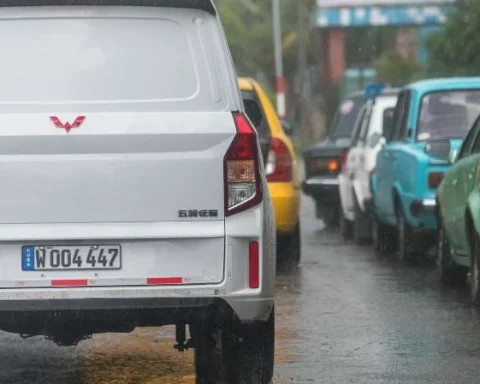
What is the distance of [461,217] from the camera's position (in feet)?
38.5

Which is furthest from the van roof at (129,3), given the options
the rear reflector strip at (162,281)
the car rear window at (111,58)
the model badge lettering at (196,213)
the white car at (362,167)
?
the white car at (362,167)

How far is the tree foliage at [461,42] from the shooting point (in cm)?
3528

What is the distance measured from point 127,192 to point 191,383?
5.38 ft

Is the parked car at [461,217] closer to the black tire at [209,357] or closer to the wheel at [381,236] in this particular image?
the black tire at [209,357]

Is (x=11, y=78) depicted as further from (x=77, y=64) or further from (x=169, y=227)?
(x=169, y=227)

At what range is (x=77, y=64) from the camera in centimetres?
704

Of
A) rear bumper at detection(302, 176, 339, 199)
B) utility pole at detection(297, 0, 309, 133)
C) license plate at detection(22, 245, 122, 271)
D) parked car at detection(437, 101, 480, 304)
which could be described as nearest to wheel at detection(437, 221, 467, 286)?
parked car at detection(437, 101, 480, 304)

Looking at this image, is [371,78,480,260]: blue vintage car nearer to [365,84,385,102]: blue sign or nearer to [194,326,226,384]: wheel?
[365,84,385,102]: blue sign

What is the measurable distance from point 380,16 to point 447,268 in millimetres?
47346

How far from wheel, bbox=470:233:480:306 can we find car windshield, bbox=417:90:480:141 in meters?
3.12

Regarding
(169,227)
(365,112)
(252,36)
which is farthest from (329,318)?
(252,36)

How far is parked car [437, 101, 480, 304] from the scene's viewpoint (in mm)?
11211

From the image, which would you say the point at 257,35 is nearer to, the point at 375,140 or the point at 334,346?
the point at 375,140

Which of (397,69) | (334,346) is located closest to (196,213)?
(334,346)
